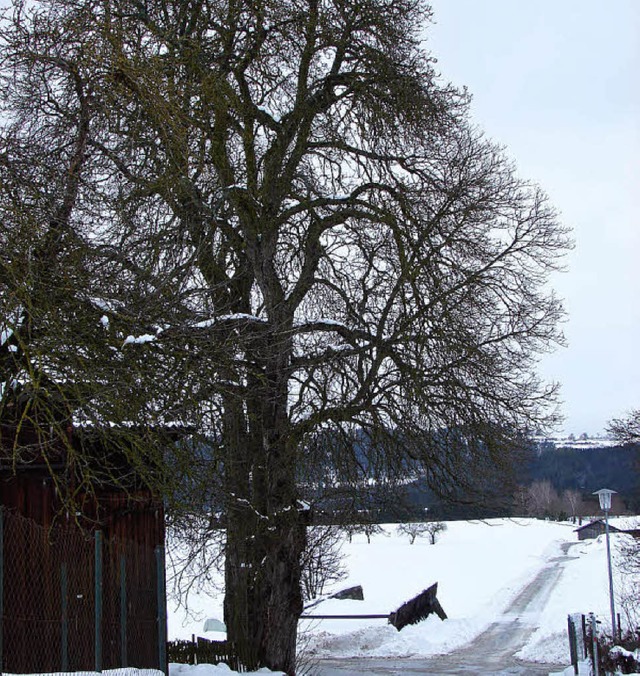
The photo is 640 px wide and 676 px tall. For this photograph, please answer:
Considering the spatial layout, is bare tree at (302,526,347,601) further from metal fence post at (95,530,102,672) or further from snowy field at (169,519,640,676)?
metal fence post at (95,530,102,672)

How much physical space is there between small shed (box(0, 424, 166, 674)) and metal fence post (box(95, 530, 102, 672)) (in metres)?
0.01

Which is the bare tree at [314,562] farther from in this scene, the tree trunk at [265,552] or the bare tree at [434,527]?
the bare tree at [434,527]

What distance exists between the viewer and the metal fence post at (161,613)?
10.8 m

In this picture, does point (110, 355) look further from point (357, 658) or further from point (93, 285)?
point (357, 658)

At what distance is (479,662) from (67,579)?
1777cm

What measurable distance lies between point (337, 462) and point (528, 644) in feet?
52.0

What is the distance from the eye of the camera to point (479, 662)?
24.3 m

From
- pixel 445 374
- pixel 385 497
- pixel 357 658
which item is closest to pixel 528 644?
pixel 357 658

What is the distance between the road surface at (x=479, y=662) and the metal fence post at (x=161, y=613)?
1001 cm

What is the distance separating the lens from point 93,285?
7.35 metres

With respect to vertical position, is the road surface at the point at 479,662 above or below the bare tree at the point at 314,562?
below

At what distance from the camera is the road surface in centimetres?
2192

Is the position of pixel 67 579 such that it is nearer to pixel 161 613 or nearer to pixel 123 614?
pixel 123 614

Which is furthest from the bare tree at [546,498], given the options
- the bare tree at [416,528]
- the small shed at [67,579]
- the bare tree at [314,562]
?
the small shed at [67,579]
